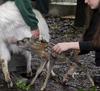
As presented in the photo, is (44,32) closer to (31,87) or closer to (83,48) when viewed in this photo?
(31,87)

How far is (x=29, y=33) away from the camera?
7.57 m

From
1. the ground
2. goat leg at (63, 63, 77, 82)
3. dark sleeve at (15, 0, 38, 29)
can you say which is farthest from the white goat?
goat leg at (63, 63, 77, 82)

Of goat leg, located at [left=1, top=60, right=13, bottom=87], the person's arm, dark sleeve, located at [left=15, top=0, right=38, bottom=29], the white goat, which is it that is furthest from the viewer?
goat leg, located at [left=1, top=60, right=13, bottom=87]

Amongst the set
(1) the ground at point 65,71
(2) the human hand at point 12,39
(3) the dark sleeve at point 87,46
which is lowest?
(1) the ground at point 65,71

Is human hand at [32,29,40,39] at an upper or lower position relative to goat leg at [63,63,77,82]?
upper

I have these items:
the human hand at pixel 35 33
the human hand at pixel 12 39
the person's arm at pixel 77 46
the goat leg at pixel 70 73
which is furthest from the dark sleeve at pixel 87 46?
the human hand at pixel 12 39

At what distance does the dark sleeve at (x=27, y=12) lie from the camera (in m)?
7.30

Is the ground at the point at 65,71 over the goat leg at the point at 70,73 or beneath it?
beneath

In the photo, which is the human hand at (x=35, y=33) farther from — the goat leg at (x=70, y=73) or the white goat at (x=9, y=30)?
the goat leg at (x=70, y=73)

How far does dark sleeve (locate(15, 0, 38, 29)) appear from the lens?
7297 millimetres

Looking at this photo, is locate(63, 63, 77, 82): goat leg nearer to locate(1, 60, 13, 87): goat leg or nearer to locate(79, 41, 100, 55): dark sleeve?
locate(1, 60, 13, 87): goat leg

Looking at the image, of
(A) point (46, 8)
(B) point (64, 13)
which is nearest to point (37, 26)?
(A) point (46, 8)

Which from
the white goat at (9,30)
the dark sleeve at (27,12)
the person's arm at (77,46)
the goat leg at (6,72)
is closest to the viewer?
the person's arm at (77,46)

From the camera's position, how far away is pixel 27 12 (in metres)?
7.32
